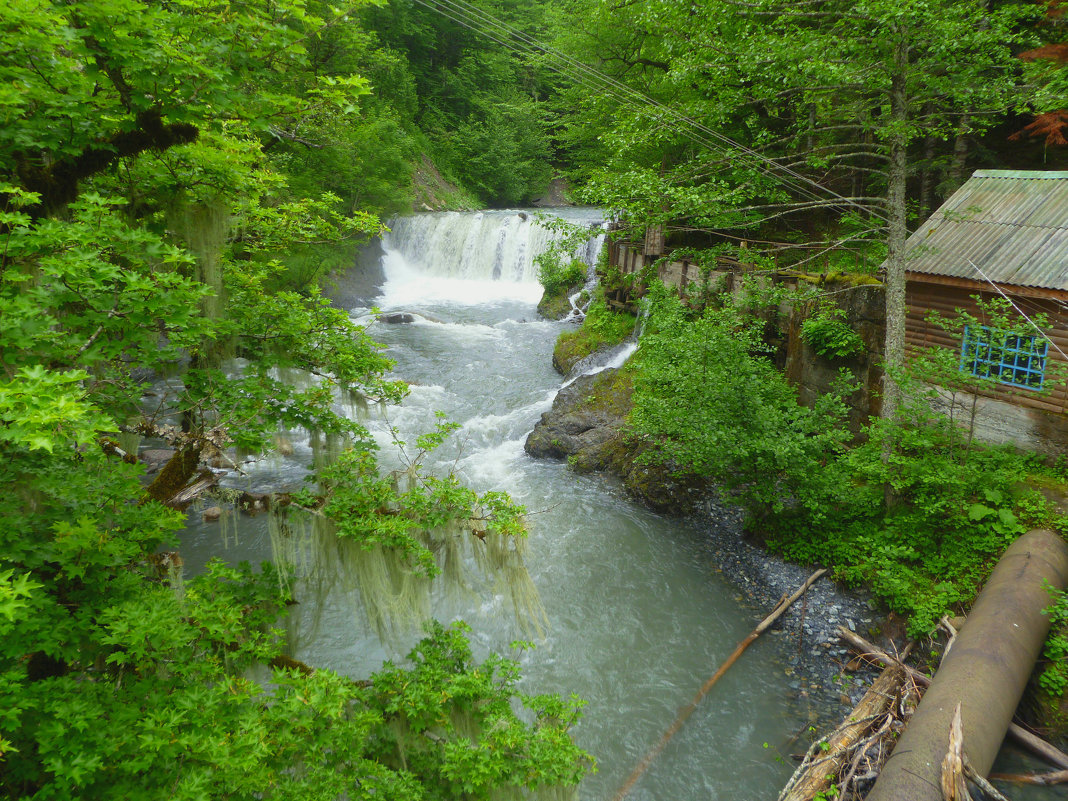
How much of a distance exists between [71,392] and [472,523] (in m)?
3.77

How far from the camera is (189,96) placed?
14.2 ft

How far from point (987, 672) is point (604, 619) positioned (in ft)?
16.0

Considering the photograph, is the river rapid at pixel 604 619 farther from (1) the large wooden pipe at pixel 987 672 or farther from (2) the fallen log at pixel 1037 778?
(2) the fallen log at pixel 1037 778

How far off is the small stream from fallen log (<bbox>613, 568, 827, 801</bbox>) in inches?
3.3

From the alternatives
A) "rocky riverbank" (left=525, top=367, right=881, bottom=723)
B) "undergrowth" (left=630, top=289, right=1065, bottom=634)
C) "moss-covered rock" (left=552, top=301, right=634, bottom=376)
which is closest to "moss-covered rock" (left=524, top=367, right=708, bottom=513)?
"rocky riverbank" (left=525, top=367, right=881, bottom=723)

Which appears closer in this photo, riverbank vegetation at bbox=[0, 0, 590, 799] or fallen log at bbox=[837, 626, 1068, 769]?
riverbank vegetation at bbox=[0, 0, 590, 799]

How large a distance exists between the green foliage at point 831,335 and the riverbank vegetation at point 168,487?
8.36 metres

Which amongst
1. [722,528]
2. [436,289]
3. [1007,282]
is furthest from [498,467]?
[436,289]

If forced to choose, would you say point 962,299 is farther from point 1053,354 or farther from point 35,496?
point 35,496

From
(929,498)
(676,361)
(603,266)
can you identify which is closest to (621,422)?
(676,361)

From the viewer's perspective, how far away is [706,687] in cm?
800

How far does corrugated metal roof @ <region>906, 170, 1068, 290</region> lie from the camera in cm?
895

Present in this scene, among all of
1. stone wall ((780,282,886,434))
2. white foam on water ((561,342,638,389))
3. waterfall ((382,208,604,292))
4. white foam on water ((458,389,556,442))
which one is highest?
waterfall ((382,208,604,292))

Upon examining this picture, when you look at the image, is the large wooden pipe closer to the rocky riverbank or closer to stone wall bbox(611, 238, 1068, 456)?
the rocky riverbank
